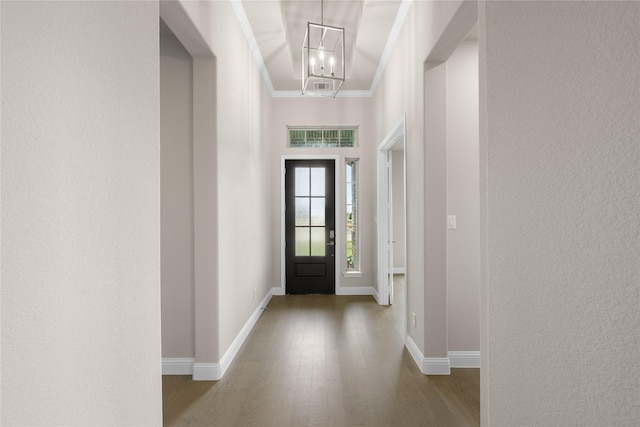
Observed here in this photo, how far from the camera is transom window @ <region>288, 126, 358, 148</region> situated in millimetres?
6316

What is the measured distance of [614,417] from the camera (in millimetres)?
1114

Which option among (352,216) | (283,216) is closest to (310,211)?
(283,216)

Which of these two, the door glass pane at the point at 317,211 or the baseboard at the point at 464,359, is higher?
the door glass pane at the point at 317,211

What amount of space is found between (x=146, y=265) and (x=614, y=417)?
6.04ft

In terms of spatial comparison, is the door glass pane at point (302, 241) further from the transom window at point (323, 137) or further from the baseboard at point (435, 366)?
the baseboard at point (435, 366)

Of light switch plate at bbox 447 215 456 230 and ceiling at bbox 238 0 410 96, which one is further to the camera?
ceiling at bbox 238 0 410 96

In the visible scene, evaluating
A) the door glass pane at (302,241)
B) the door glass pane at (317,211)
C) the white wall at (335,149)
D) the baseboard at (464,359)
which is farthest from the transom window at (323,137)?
the baseboard at (464,359)

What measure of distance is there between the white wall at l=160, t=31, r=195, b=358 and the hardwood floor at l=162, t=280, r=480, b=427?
388mm

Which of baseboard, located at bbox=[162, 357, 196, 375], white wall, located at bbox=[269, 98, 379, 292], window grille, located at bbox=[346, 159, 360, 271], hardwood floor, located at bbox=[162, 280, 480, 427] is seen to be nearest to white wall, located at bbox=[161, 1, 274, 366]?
baseboard, located at bbox=[162, 357, 196, 375]

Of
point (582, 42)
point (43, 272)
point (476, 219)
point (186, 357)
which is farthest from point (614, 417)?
point (186, 357)

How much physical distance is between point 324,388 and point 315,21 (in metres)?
3.77

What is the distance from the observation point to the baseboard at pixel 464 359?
3.32 m

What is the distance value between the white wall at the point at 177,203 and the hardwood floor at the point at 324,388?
388 mm

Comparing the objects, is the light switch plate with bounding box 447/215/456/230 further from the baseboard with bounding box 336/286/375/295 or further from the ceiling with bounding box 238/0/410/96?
the baseboard with bounding box 336/286/375/295
